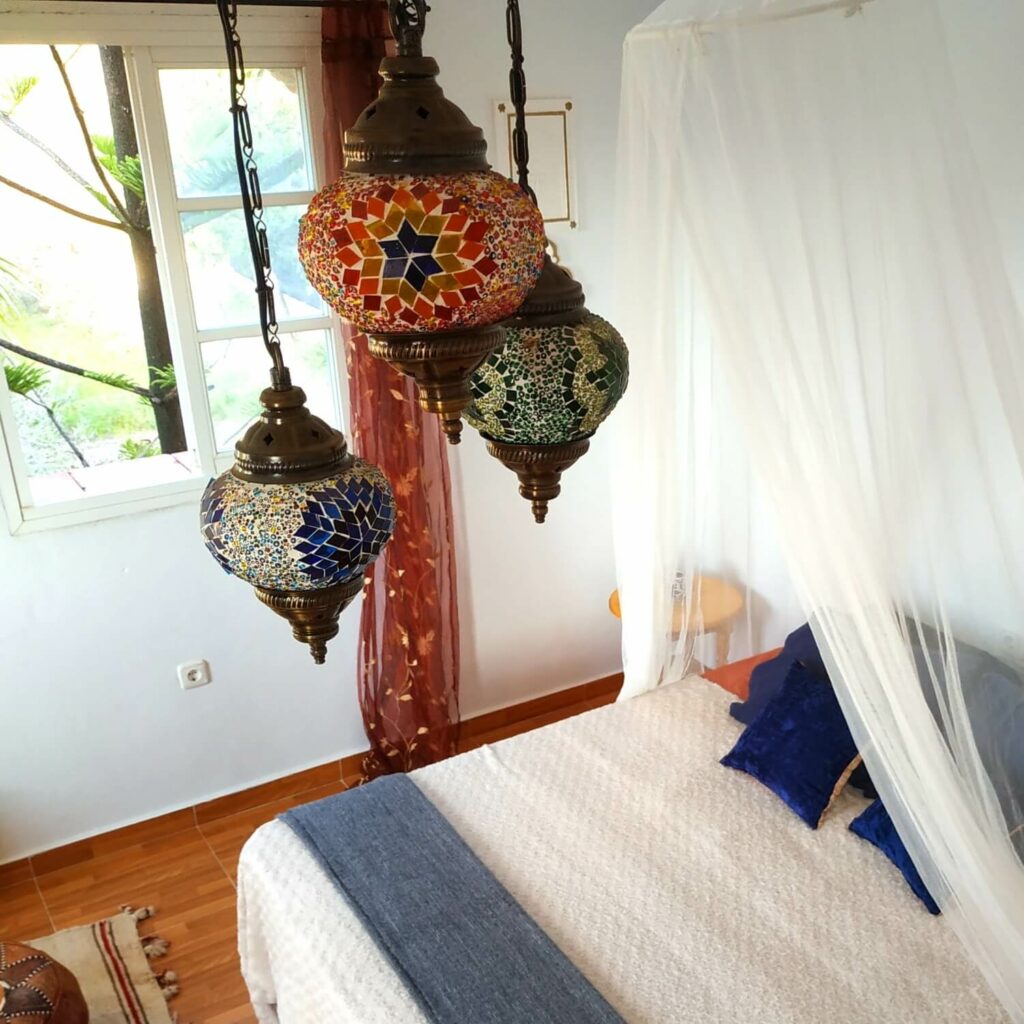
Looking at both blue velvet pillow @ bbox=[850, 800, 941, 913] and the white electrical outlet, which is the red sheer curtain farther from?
blue velvet pillow @ bbox=[850, 800, 941, 913]

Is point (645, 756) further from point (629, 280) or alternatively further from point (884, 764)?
point (629, 280)

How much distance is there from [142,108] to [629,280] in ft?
4.80

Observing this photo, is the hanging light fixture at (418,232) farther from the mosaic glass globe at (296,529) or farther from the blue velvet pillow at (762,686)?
the blue velvet pillow at (762,686)

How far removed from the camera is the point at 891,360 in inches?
61.2

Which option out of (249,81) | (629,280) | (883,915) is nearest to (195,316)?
(249,81)

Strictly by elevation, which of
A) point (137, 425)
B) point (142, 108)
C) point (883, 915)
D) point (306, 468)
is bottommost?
point (883, 915)

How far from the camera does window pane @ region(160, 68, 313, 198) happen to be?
2750mm

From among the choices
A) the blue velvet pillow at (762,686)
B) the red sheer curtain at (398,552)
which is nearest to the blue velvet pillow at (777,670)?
the blue velvet pillow at (762,686)

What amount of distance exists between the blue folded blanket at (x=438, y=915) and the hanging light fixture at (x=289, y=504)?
49.4 inches

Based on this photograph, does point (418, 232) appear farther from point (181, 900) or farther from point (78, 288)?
point (181, 900)

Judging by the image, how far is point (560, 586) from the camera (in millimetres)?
3662

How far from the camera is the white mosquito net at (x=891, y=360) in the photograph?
1459 mm

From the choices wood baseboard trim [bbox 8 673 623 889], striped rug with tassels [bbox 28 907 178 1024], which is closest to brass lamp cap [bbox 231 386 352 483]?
striped rug with tassels [bbox 28 907 178 1024]

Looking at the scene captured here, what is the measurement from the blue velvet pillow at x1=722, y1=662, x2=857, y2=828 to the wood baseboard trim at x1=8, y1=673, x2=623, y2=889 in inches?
51.2
